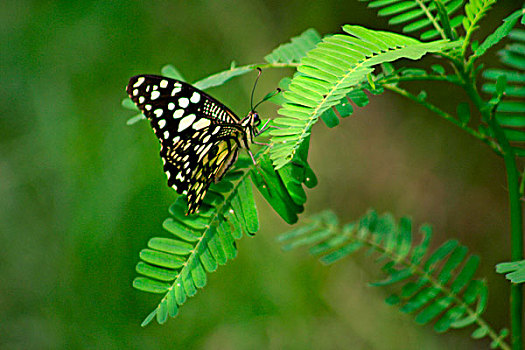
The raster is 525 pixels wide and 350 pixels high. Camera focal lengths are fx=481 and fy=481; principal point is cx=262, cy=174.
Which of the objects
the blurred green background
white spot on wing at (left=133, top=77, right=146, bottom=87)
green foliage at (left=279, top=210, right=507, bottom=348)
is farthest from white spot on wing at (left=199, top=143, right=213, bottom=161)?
the blurred green background

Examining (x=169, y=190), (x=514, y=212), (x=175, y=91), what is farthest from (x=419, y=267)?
(x=169, y=190)

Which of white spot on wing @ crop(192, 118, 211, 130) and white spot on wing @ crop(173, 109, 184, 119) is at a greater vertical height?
white spot on wing @ crop(173, 109, 184, 119)

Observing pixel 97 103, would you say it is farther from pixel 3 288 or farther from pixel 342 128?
pixel 342 128

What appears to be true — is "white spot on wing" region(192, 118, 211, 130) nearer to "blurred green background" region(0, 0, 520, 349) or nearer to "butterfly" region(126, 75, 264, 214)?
"butterfly" region(126, 75, 264, 214)

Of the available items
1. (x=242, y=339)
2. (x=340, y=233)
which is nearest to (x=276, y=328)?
(x=242, y=339)

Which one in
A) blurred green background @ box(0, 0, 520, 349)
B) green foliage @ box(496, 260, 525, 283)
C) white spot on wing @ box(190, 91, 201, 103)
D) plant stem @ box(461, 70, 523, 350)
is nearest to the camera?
green foliage @ box(496, 260, 525, 283)

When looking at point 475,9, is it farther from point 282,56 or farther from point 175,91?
point 175,91
